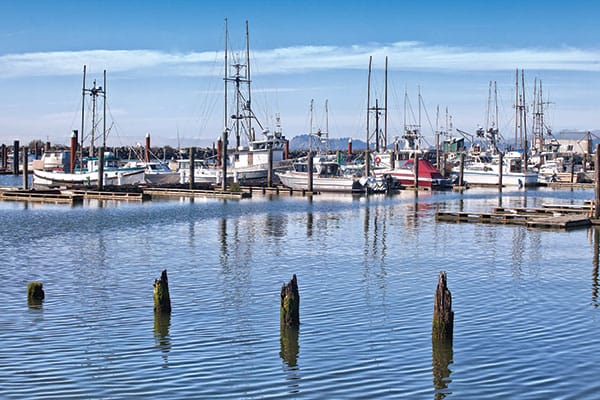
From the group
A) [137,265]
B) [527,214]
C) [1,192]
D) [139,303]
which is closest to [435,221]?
[527,214]

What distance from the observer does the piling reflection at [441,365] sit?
13695 millimetres

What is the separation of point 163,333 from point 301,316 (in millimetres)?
3204

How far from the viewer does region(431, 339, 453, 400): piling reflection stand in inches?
539

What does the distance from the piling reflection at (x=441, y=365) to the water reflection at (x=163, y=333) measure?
14.7 feet

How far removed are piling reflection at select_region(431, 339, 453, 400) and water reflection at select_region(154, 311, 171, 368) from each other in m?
4.47

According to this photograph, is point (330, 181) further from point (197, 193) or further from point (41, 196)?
point (41, 196)

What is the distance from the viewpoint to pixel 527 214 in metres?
45.4

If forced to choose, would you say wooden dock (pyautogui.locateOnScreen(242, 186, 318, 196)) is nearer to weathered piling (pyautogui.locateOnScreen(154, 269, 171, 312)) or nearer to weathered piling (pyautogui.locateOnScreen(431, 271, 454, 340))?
weathered piling (pyautogui.locateOnScreen(154, 269, 171, 312))

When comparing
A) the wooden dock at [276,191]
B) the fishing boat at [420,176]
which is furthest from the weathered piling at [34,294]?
the fishing boat at [420,176]

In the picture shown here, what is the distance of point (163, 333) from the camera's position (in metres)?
17.0

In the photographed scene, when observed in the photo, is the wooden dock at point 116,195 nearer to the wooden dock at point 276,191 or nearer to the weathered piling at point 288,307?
the wooden dock at point 276,191

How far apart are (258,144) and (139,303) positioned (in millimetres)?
62393

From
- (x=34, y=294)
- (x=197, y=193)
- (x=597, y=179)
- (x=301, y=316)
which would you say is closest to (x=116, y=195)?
(x=197, y=193)

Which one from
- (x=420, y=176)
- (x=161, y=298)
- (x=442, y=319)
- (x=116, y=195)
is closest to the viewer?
(x=442, y=319)
